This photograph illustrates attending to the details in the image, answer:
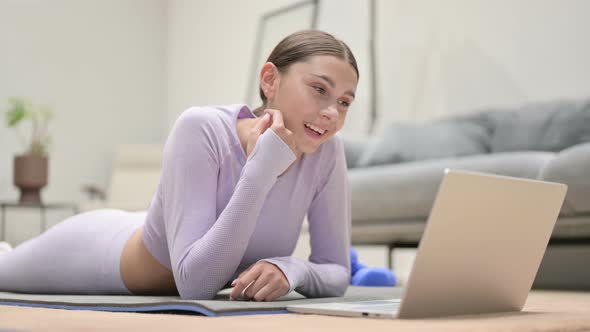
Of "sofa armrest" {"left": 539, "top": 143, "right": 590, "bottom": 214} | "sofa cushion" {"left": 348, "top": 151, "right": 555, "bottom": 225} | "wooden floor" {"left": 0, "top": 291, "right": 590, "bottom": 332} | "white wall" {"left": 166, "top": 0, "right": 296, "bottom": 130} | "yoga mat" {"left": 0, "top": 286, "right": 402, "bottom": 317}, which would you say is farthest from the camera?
"white wall" {"left": 166, "top": 0, "right": 296, "bottom": 130}

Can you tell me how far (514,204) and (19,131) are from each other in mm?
4446

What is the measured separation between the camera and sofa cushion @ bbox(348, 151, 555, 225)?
246 centimetres

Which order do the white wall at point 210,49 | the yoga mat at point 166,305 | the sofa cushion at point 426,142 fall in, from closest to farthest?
the yoga mat at point 166,305 → the sofa cushion at point 426,142 → the white wall at point 210,49

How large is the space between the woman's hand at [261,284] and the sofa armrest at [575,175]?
1.28 meters

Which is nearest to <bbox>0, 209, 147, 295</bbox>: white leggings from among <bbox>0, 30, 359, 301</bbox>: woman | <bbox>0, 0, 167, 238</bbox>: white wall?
<bbox>0, 30, 359, 301</bbox>: woman

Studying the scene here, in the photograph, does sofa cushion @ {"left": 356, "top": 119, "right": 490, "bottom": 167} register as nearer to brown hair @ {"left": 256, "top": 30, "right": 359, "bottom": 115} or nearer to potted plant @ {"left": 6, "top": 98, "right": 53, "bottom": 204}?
brown hair @ {"left": 256, "top": 30, "right": 359, "bottom": 115}

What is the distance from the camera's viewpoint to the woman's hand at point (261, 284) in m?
1.23

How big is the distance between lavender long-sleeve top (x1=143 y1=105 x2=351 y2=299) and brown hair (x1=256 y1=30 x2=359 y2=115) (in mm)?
127

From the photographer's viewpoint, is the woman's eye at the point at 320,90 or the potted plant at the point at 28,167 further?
the potted plant at the point at 28,167

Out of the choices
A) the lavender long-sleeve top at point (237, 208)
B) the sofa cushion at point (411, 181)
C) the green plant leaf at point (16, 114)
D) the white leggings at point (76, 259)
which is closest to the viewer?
the lavender long-sleeve top at point (237, 208)

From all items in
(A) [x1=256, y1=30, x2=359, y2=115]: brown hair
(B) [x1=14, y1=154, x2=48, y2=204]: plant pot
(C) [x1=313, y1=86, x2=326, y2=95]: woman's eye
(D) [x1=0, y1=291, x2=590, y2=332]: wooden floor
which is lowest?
(B) [x1=14, y1=154, x2=48, y2=204]: plant pot

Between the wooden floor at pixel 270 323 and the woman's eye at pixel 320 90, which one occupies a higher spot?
the woman's eye at pixel 320 90

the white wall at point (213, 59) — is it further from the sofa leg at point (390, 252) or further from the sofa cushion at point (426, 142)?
the sofa leg at point (390, 252)

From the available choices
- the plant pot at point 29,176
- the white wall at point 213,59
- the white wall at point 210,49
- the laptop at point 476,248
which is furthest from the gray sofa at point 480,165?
the plant pot at point 29,176
